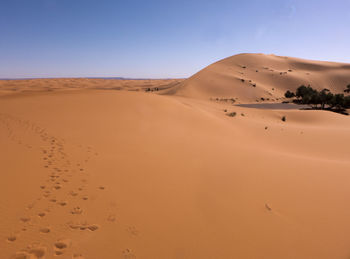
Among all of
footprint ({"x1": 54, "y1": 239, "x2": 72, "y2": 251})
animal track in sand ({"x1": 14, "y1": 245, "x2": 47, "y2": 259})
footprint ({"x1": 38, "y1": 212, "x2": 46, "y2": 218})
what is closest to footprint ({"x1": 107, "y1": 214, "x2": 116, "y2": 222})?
footprint ({"x1": 54, "y1": 239, "x2": 72, "y2": 251})

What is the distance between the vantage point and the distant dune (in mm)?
45125

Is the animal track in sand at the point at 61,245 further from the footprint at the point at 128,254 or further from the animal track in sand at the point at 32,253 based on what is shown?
the footprint at the point at 128,254

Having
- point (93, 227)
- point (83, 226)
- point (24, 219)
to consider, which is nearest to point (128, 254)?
point (93, 227)

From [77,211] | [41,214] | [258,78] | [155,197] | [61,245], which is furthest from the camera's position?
[258,78]

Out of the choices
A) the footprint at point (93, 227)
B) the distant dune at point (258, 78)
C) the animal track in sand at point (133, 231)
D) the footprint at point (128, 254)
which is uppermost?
the distant dune at point (258, 78)

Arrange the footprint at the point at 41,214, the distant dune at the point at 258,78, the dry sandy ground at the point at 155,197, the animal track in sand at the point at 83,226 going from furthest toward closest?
1. the distant dune at the point at 258,78
2. the footprint at the point at 41,214
3. the animal track in sand at the point at 83,226
4. the dry sandy ground at the point at 155,197

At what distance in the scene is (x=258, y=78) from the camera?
5509cm

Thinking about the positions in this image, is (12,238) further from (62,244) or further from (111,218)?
(111,218)

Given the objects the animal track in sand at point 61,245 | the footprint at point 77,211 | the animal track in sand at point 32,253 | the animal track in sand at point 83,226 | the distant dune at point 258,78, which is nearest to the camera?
the animal track in sand at point 32,253

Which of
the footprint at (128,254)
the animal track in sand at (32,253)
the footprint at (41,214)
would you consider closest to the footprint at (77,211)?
the footprint at (41,214)

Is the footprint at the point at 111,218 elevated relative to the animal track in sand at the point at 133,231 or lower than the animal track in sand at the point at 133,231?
elevated

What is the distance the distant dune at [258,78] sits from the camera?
4512 centimetres

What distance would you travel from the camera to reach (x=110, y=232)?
2.77 m

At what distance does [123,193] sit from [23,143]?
4.15 m
